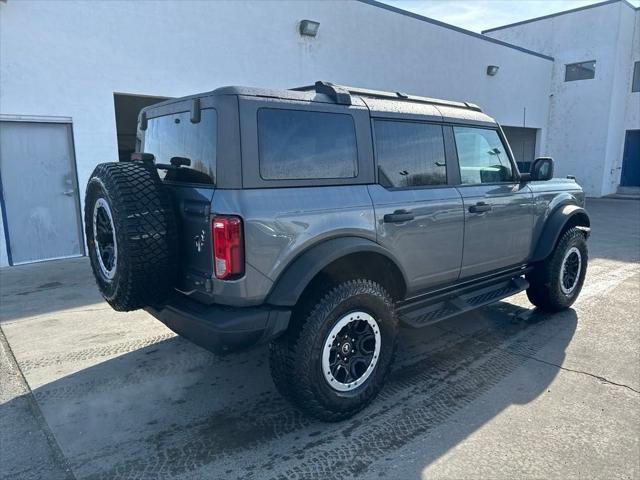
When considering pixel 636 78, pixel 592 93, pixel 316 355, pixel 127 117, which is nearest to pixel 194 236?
pixel 316 355

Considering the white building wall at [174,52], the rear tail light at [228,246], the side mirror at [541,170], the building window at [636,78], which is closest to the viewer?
the rear tail light at [228,246]

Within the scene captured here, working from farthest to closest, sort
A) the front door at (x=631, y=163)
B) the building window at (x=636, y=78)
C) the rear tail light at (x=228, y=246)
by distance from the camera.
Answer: the front door at (x=631, y=163) → the building window at (x=636, y=78) → the rear tail light at (x=228, y=246)

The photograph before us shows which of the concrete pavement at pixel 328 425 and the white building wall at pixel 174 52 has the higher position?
the white building wall at pixel 174 52

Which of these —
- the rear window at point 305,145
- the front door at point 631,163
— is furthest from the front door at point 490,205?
the front door at point 631,163

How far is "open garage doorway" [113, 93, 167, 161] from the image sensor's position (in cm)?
895

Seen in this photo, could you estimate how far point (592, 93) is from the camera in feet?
59.5

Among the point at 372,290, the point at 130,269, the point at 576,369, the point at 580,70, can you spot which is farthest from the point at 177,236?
the point at 580,70

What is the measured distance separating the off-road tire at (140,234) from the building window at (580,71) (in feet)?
67.6

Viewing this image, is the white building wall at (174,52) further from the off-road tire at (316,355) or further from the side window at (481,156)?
the off-road tire at (316,355)

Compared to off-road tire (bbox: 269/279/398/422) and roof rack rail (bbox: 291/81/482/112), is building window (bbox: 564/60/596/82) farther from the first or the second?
off-road tire (bbox: 269/279/398/422)

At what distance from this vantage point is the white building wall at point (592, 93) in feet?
57.6

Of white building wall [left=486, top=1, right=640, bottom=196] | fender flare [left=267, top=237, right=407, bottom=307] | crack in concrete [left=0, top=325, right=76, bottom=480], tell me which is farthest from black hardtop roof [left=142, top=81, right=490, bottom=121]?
white building wall [left=486, top=1, right=640, bottom=196]

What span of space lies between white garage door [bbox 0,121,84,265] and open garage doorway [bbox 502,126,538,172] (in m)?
17.6

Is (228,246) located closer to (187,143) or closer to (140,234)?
(140,234)
